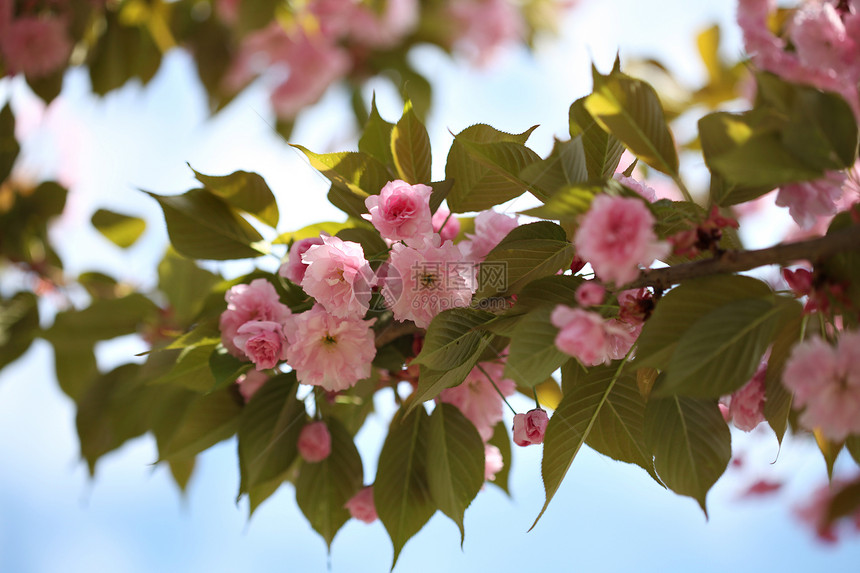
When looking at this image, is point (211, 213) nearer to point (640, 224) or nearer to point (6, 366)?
point (640, 224)

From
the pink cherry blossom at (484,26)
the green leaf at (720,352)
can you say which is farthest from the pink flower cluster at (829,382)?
the pink cherry blossom at (484,26)

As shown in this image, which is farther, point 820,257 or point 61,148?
point 61,148

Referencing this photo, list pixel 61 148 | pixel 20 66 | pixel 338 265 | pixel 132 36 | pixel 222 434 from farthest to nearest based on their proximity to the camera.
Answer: pixel 61 148 → pixel 132 36 → pixel 20 66 → pixel 222 434 → pixel 338 265

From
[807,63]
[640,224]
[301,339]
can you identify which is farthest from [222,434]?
[807,63]

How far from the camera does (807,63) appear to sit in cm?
Answer: 102

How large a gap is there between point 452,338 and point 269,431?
0.31 m

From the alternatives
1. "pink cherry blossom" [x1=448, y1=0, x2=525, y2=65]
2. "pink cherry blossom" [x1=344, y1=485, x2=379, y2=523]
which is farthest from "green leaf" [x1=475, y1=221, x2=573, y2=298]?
"pink cherry blossom" [x1=448, y1=0, x2=525, y2=65]

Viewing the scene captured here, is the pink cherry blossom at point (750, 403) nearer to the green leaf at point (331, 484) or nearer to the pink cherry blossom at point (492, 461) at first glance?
the pink cherry blossom at point (492, 461)

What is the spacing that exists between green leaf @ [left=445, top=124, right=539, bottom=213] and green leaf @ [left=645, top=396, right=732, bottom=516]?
0.27 metres

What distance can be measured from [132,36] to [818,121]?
1.80 m

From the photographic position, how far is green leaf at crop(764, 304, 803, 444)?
1.99 feet

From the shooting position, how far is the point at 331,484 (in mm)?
880

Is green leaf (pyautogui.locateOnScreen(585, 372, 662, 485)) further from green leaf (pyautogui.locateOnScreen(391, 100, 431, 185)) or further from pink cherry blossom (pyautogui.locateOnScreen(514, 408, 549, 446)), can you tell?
green leaf (pyautogui.locateOnScreen(391, 100, 431, 185))

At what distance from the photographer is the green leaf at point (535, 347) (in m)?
0.56
